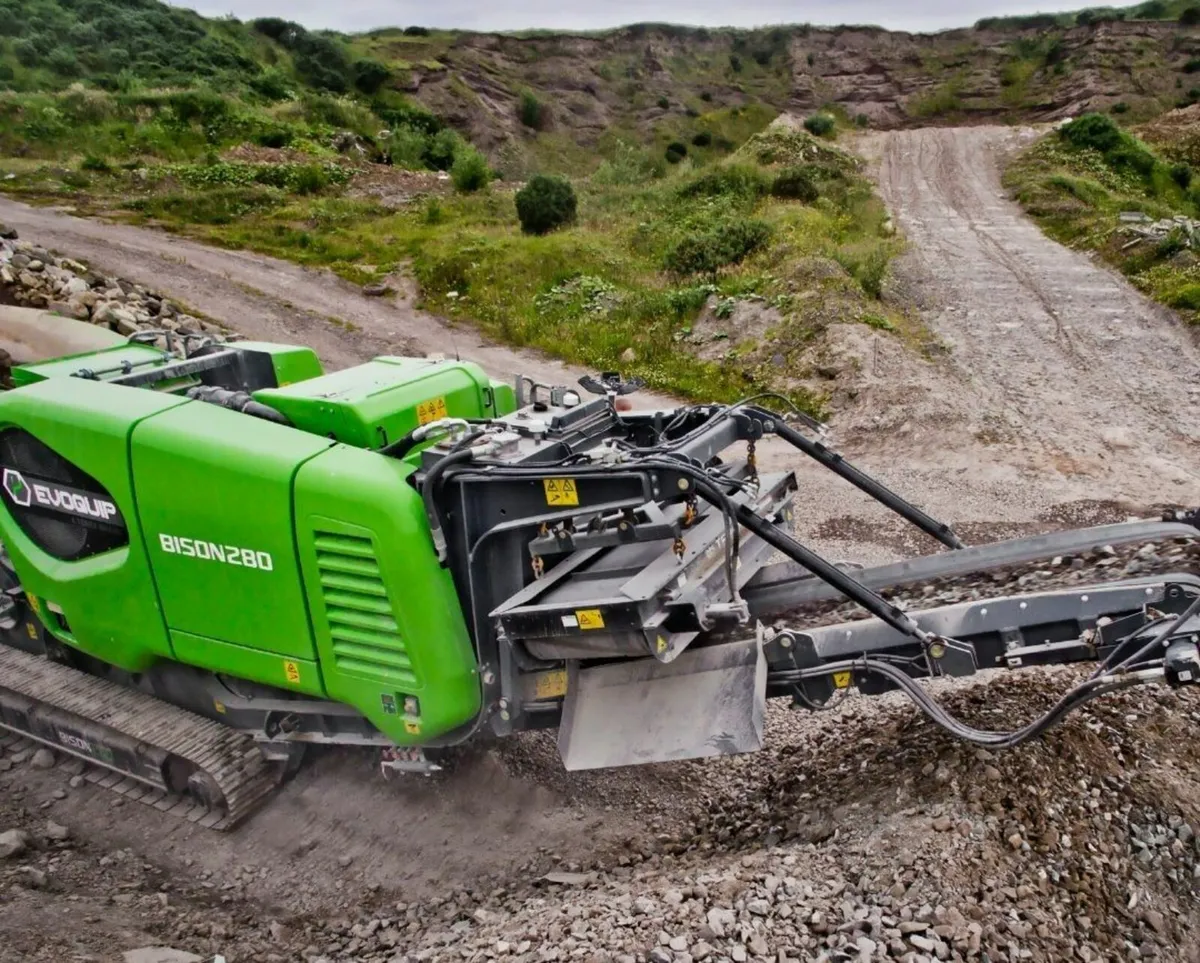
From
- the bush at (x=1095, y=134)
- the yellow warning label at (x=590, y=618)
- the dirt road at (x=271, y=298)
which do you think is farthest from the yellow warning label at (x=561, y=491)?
the bush at (x=1095, y=134)

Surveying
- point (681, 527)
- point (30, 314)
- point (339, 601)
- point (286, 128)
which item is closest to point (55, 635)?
point (339, 601)

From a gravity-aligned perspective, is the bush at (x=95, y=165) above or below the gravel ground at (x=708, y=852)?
above

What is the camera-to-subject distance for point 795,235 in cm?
1834

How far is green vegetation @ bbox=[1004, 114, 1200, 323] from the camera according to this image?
16953 mm

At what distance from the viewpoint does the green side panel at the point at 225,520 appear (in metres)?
4.62

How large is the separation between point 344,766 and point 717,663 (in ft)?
8.62

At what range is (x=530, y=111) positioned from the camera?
52562 millimetres

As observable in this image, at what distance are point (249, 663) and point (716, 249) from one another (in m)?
14.5

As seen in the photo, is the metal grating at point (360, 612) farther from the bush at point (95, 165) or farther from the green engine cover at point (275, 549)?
the bush at point (95, 165)

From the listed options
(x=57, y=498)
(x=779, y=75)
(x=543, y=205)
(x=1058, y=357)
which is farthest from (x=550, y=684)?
(x=779, y=75)

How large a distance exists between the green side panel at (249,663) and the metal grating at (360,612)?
0.90 feet

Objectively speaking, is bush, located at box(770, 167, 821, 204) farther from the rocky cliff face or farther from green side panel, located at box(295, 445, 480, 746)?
the rocky cliff face

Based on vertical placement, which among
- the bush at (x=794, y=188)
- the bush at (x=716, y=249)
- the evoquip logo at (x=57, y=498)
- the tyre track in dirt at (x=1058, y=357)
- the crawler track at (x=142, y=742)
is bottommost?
the tyre track in dirt at (x=1058, y=357)

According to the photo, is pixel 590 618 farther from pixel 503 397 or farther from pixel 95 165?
pixel 95 165
